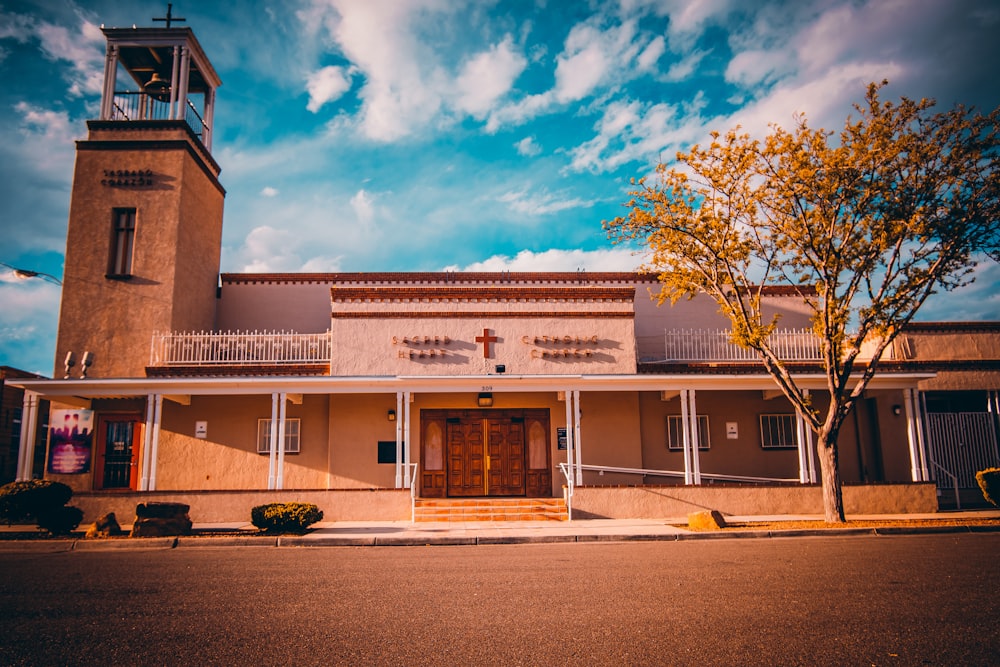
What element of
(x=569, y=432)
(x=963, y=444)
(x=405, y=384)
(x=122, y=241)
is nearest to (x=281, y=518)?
(x=405, y=384)

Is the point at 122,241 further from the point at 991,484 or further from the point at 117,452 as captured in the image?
the point at 991,484

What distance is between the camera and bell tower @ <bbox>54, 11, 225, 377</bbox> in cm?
1683

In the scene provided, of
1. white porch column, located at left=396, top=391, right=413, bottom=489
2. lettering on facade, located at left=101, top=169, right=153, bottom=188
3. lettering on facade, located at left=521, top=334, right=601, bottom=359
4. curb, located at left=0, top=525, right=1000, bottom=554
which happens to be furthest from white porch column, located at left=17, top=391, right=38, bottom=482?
lettering on facade, located at left=521, top=334, right=601, bottom=359

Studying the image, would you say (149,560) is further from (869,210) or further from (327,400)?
(869,210)

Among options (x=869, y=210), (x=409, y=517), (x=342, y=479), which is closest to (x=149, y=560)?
(x=409, y=517)

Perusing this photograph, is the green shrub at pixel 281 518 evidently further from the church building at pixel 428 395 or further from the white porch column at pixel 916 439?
the white porch column at pixel 916 439

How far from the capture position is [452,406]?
17.0m

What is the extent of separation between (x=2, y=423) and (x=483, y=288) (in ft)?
50.8

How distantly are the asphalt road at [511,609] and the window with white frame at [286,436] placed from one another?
7.05 metres

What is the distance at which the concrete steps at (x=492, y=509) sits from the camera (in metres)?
14.5

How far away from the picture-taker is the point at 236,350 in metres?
16.8

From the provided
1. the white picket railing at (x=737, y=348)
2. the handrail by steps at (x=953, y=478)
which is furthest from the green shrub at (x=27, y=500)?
the handrail by steps at (x=953, y=478)

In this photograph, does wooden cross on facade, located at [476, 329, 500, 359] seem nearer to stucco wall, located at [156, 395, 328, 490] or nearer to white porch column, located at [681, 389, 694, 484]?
stucco wall, located at [156, 395, 328, 490]

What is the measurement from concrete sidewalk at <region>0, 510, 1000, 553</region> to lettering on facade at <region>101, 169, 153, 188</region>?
907cm
